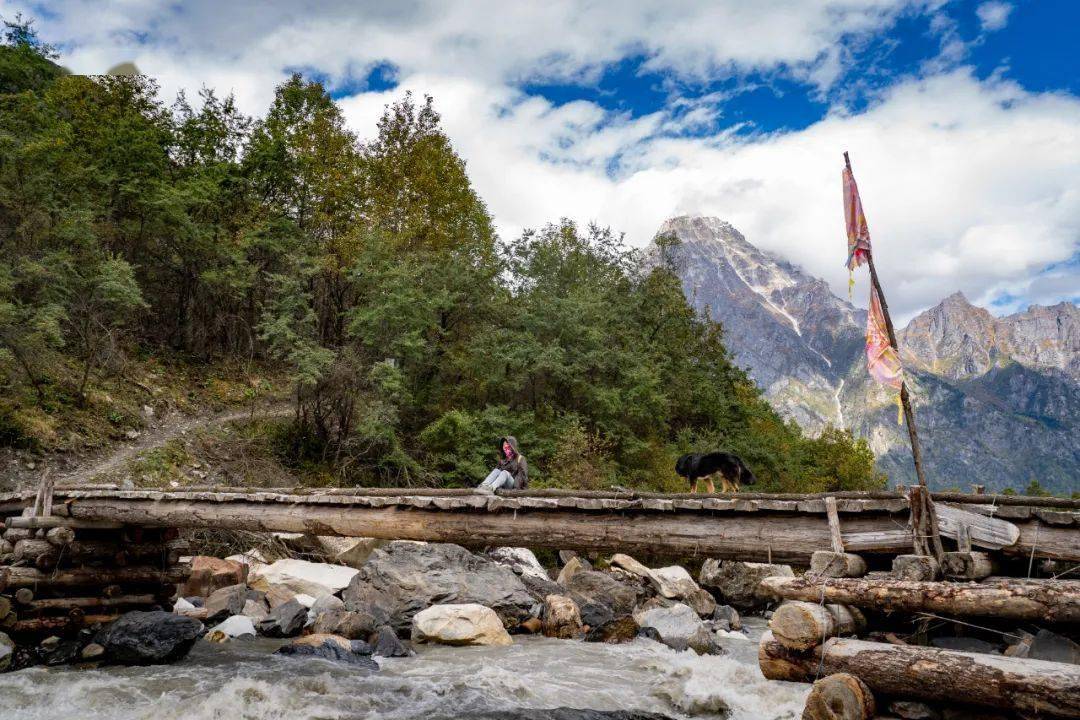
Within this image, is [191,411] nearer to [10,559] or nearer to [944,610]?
[10,559]

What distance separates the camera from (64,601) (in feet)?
35.8

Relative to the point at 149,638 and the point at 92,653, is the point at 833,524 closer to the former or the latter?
the point at 149,638

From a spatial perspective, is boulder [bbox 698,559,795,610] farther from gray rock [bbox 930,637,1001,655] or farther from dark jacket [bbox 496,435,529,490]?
gray rock [bbox 930,637,1001,655]

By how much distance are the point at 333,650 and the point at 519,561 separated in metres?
8.12

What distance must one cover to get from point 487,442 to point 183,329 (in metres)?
13.5

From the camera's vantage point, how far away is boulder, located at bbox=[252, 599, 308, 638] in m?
11.7

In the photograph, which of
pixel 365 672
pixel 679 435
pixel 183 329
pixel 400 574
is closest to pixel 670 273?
pixel 679 435

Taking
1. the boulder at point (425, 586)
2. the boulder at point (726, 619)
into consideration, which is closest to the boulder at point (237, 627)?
the boulder at point (425, 586)

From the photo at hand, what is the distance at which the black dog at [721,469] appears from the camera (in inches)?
668

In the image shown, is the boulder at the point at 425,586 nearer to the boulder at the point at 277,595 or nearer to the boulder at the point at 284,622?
the boulder at the point at 284,622

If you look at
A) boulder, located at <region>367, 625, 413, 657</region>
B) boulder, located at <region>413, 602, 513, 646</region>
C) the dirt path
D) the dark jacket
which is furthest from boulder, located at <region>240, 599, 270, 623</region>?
the dirt path

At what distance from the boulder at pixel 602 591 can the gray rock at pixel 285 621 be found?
583cm

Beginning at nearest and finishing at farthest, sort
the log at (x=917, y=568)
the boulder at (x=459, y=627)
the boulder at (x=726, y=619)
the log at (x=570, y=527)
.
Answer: the log at (x=917, y=568)
the log at (x=570, y=527)
the boulder at (x=459, y=627)
the boulder at (x=726, y=619)

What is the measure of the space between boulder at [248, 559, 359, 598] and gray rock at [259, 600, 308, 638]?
3.70ft
